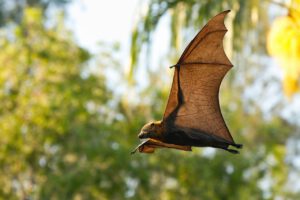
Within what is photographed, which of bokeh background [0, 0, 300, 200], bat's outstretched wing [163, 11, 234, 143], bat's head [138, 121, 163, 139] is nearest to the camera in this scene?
bat's head [138, 121, 163, 139]

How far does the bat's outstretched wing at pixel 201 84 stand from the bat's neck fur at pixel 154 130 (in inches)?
2.7

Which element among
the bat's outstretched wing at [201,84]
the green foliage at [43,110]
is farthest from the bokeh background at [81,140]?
the bat's outstretched wing at [201,84]

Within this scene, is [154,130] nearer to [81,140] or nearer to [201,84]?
[201,84]

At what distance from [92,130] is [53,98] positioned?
1.10m

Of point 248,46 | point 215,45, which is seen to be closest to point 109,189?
point 248,46

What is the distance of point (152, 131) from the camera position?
3770 mm

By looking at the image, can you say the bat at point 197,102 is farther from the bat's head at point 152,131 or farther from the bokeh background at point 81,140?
the bokeh background at point 81,140

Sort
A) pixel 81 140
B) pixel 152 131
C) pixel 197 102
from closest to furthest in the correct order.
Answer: pixel 152 131 < pixel 197 102 < pixel 81 140

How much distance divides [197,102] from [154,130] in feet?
1.53

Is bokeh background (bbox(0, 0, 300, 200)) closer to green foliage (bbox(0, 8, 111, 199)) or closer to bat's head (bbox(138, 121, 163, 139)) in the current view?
green foliage (bbox(0, 8, 111, 199))

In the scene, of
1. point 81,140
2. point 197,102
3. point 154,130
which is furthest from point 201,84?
point 81,140

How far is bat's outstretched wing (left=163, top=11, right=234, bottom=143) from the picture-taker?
13.0 ft

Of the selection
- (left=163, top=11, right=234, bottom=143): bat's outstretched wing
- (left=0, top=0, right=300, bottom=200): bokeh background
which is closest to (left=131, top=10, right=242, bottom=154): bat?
(left=163, top=11, right=234, bottom=143): bat's outstretched wing

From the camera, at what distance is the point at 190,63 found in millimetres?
4219
